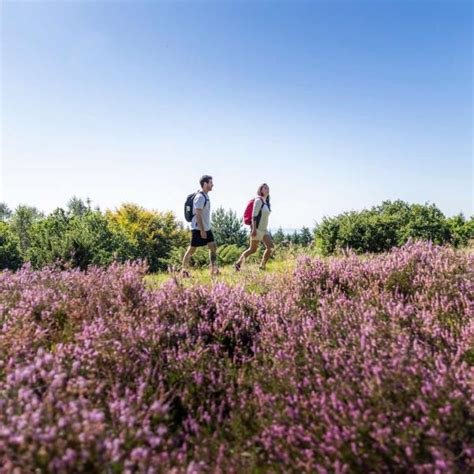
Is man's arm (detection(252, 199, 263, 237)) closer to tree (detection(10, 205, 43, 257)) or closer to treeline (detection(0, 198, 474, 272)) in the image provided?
treeline (detection(0, 198, 474, 272))

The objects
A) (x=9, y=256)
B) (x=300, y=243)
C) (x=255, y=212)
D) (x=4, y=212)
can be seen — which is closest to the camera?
(x=255, y=212)

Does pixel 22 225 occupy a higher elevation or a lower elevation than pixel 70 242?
higher

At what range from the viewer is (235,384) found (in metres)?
2.30

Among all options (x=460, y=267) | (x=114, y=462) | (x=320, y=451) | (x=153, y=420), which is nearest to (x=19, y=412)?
(x=114, y=462)

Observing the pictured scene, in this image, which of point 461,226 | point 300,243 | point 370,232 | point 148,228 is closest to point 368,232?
point 370,232

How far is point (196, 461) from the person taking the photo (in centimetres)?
168

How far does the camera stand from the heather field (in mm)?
1496

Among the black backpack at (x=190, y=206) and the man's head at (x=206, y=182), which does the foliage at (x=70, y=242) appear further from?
the man's head at (x=206, y=182)

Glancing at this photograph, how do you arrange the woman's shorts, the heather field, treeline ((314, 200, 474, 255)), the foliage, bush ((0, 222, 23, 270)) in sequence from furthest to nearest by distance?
bush ((0, 222, 23, 270)), treeline ((314, 200, 474, 255)), the foliage, the woman's shorts, the heather field

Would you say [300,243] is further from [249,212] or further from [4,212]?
[4,212]

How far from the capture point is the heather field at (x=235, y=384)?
1.50 m

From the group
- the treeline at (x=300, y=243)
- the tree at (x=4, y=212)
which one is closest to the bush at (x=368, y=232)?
the treeline at (x=300, y=243)

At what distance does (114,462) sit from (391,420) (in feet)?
3.86

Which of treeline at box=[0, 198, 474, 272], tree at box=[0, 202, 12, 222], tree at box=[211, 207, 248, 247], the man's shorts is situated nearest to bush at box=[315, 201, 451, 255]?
treeline at box=[0, 198, 474, 272]
